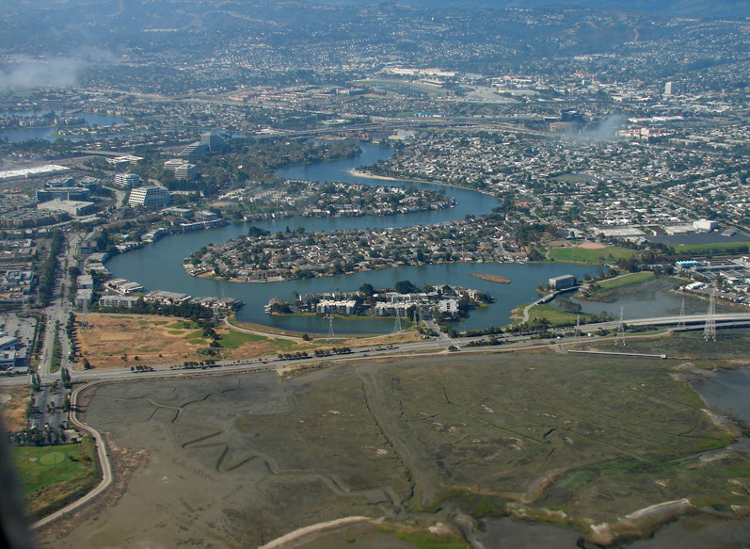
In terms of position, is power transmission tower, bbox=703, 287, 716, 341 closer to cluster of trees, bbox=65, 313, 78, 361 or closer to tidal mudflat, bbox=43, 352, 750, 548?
tidal mudflat, bbox=43, 352, 750, 548

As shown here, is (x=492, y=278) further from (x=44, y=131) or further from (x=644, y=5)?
(x=644, y=5)

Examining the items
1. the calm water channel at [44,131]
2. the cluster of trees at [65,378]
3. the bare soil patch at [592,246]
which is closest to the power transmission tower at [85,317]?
the cluster of trees at [65,378]

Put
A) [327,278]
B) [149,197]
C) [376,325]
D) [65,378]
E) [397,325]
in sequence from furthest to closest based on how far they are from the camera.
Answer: [149,197] → [327,278] → [376,325] → [397,325] → [65,378]

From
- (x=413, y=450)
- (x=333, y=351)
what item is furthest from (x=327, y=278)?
(x=413, y=450)

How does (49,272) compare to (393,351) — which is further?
(49,272)

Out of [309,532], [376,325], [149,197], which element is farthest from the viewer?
[149,197]

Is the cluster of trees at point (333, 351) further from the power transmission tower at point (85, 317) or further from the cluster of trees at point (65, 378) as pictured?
the power transmission tower at point (85, 317)

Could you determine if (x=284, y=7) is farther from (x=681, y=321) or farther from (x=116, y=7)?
(x=681, y=321)

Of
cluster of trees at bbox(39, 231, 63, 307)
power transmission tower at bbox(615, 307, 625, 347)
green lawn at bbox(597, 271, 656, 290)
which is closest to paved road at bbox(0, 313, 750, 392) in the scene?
power transmission tower at bbox(615, 307, 625, 347)
